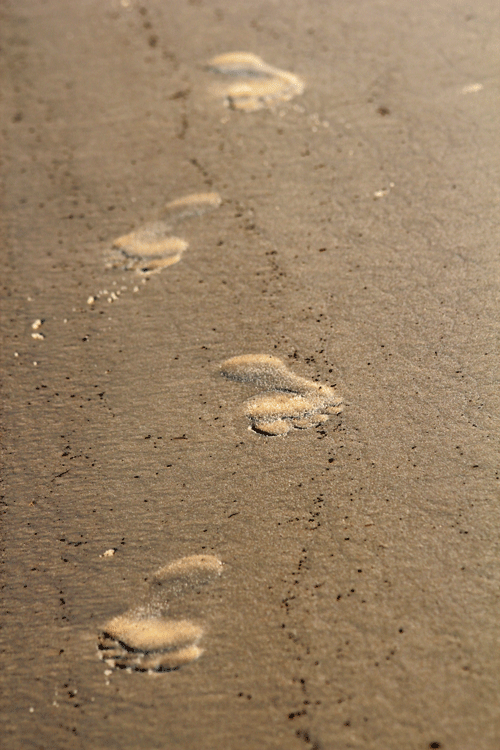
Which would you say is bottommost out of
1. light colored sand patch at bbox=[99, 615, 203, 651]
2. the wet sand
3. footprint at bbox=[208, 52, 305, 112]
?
light colored sand patch at bbox=[99, 615, 203, 651]

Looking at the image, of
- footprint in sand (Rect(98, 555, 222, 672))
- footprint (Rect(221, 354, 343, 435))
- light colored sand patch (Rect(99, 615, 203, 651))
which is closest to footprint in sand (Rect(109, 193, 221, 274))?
footprint (Rect(221, 354, 343, 435))

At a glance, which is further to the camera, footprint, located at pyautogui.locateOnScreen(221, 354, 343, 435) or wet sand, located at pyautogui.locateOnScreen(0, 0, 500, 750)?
footprint, located at pyautogui.locateOnScreen(221, 354, 343, 435)

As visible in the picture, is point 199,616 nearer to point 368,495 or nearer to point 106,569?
point 106,569

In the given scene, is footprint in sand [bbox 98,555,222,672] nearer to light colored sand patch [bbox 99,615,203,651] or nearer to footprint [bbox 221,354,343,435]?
light colored sand patch [bbox 99,615,203,651]

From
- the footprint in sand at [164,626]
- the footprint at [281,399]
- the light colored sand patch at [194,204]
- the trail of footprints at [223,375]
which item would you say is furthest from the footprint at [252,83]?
the footprint in sand at [164,626]

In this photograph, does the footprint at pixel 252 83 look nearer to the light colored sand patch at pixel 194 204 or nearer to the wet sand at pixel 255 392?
the wet sand at pixel 255 392

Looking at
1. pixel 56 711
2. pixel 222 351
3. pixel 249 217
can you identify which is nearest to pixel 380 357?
pixel 222 351

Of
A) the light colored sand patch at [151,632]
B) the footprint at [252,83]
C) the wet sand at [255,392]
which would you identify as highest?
the footprint at [252,83]

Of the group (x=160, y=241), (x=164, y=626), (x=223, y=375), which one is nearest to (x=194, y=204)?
(x=160, y=241)

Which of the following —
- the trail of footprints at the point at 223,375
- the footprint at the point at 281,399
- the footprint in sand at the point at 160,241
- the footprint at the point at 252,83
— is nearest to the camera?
the trail of footprints at the point at 223,375
